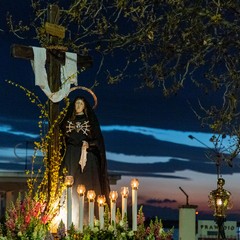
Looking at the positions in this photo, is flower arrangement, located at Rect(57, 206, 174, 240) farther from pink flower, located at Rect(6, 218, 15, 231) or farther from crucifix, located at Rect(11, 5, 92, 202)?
crucifix, located at Rect(11, 5, 92, 202)

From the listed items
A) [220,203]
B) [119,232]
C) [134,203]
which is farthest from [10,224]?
[220,203]

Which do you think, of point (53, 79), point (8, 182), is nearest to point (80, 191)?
point (53, 79)

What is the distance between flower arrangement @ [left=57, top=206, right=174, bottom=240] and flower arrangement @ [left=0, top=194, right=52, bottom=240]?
0.88 ft

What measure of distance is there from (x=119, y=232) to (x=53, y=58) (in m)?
3.71

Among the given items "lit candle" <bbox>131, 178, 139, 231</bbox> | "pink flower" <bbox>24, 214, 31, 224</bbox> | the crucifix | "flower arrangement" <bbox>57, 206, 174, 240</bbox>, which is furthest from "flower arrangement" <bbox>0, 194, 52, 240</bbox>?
the crucifix

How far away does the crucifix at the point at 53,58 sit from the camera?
38.0ft

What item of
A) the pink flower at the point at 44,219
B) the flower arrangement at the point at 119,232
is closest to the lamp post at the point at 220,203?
the flower arrangement at the point at 119,232

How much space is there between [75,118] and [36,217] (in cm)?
326

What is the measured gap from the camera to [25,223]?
8.70 meters

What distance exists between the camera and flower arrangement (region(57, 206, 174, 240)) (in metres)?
8.70

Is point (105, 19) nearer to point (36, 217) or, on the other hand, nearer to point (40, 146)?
point (40, 146)

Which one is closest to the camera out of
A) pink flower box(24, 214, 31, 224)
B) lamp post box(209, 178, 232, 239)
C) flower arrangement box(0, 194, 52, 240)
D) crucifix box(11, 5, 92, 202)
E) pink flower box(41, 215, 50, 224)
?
flower arrangement box(0, 194, 52, 240)

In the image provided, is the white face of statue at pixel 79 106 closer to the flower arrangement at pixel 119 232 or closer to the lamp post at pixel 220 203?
the flower arrangement at pixel 119 232

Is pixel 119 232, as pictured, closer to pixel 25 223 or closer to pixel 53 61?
pixel 25 223
